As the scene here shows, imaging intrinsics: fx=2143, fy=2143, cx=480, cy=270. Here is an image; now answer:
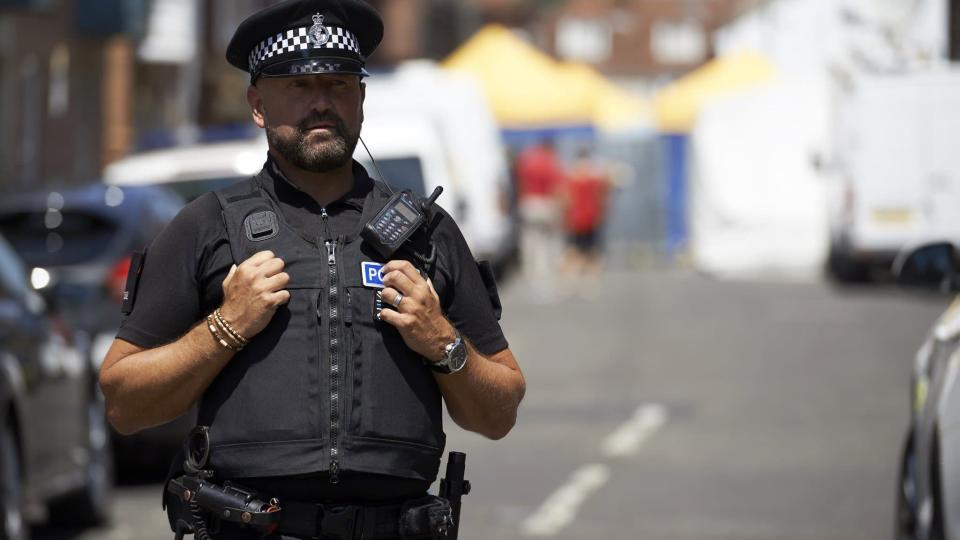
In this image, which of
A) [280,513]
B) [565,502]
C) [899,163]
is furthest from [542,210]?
[280,513]

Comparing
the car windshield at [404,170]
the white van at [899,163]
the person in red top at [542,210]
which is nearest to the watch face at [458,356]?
the car windshield at [404,170]

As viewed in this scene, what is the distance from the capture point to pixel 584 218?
29719mm

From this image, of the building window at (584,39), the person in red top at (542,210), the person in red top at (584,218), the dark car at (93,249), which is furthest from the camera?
the building window at (584,39)

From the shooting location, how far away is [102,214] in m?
13.1

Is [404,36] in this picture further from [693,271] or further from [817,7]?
[693,271]

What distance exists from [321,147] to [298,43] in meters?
0.21

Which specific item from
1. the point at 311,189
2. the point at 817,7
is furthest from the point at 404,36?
the point at 311,189

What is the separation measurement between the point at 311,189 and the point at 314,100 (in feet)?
0.65

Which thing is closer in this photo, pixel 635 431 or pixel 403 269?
pixel 403 269

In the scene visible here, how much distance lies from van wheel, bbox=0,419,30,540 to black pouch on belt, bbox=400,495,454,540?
4961mm

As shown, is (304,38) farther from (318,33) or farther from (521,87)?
(521,87)

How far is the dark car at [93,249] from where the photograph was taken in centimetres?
1281

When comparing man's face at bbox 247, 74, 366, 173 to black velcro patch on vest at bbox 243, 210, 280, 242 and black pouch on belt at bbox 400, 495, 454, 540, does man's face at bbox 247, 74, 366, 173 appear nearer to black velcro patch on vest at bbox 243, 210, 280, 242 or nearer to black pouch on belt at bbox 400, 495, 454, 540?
black velcro patch on vest at bbox 243, 210, 280, 242

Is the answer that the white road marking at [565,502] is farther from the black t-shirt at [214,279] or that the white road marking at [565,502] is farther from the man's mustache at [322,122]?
the man's mustache at [322,122]
